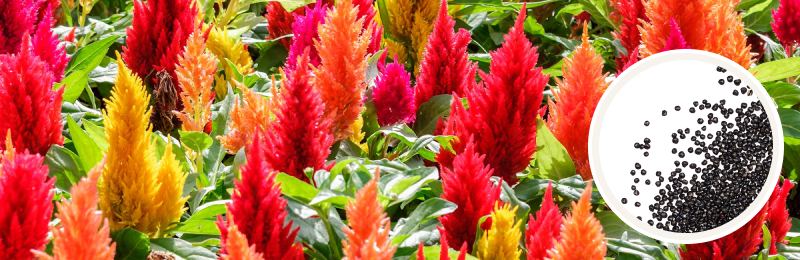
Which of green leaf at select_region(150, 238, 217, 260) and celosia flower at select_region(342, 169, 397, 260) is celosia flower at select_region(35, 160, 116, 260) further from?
green leaf at select_region(150, 238, 217, 260)

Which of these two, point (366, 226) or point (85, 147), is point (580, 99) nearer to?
point (366, 226)

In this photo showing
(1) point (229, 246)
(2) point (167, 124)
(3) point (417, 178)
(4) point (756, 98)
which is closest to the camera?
(1) point (229, 246)

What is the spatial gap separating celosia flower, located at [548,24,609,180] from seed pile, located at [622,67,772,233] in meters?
0.18

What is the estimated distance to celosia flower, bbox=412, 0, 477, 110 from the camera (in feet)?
6.66

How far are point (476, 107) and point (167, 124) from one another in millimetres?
872

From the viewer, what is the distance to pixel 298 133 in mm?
1438

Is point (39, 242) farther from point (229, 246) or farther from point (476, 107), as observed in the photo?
point (476, 107)

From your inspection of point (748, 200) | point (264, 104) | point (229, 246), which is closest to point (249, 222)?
point (229, 246)

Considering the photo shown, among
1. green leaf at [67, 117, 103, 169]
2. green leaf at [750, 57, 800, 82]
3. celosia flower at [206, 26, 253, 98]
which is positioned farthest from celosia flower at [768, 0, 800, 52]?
green leaf at [67, 117, 103, 169]

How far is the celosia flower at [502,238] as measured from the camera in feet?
4.62

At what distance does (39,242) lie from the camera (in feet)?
4.04

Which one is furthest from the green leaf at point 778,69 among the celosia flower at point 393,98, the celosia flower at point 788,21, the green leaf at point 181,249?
the green leaf at point 181,249

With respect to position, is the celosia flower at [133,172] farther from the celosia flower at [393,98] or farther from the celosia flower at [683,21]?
the celosia flower at [683,21]

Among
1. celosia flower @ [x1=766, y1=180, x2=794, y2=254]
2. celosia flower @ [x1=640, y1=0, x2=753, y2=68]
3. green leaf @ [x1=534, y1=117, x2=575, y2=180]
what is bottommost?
celosia flower @ [x1=766, y1=180, x2=794, y2=254]
